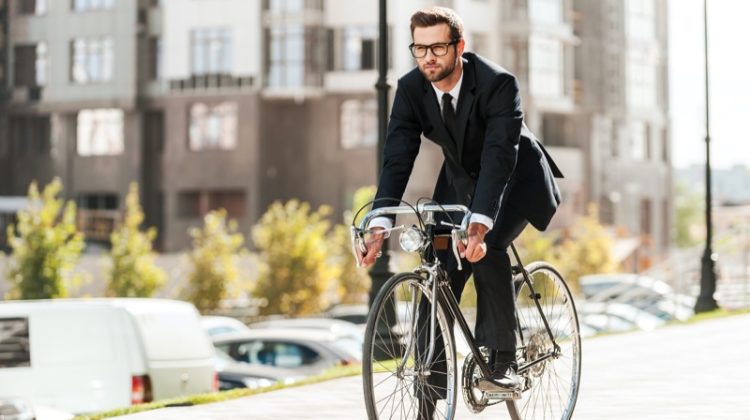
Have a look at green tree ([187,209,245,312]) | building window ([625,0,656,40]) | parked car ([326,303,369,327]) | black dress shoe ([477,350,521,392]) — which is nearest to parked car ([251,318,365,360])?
parked car ([326,303,369,327])

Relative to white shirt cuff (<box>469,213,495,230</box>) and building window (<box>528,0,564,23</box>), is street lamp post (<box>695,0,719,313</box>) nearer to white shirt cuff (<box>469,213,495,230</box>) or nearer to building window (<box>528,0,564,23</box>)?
white shirt cuff (<box>469,213,495,230</box>)

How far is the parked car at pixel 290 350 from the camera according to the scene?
21.8 metres

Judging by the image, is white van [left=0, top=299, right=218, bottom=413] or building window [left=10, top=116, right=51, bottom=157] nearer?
white van [left=0, top=299, right=218, bottom=413]

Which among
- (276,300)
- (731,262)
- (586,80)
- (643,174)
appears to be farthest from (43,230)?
(643,174)

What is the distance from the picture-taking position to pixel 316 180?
6406cm

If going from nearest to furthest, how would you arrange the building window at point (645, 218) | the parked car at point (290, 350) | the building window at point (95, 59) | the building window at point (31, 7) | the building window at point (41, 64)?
the parked car at point (290, 350), the building window at point (95, 59), the building window at point (41, 64), the building window at point (31, 7), the building window at point (645, 218)

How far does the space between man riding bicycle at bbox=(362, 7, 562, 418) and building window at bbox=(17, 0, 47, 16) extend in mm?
63916

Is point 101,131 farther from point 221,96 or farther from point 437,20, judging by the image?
point 437,20

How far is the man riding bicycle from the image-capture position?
6668 millimetres

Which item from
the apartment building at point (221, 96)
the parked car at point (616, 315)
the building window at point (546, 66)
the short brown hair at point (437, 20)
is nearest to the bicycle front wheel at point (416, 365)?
the short brown hair at point (437, 20)

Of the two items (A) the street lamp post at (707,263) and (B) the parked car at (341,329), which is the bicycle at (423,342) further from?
(A) the street lamp post at (707,263)

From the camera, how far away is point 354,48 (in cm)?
6278

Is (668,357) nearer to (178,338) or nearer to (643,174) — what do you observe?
(178,338)

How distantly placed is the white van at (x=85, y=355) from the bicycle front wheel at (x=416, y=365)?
8506 mm
